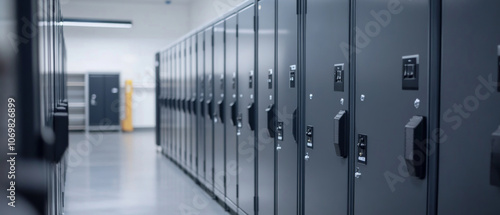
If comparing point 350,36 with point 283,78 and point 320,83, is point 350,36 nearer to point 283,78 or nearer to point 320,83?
point 320,83

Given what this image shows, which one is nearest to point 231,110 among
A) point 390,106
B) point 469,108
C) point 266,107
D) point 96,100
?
point 266,107

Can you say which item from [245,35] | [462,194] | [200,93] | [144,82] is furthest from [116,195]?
[144,82]

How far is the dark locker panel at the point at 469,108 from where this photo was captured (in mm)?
1785

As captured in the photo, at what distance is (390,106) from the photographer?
233cm

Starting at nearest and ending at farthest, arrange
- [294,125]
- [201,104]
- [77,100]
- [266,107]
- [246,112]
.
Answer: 1. [294,125]
2. [266,107]
3. [246,112]
4. [201,104]
5. [77,100]

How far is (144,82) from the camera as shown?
15094 millimetres

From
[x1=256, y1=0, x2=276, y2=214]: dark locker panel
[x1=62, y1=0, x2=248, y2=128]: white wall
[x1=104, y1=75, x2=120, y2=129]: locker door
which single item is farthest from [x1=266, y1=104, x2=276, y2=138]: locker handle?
[x1=104, y1=75, x2=120, y2=129]: locker door

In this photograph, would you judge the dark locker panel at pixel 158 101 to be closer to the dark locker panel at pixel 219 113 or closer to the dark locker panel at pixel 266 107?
the dark locker panel at pixel 219 113

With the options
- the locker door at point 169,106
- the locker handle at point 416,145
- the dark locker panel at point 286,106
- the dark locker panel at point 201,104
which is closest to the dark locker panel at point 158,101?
the locker door at point 169,106

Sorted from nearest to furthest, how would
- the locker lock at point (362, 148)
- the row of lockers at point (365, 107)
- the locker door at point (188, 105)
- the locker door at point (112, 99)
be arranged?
1. the row of lockers at point (365, 107)
2. the locker lock at point (362, 148)
3. the locker door at point (188, 105)
4. the locker door at point (112, 99)

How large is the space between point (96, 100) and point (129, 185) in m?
8.27

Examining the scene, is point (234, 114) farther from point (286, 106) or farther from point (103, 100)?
point (103, 100)

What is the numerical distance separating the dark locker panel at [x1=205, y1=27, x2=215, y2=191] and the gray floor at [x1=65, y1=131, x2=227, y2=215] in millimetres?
284

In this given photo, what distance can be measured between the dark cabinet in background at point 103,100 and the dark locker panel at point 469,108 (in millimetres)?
13303
